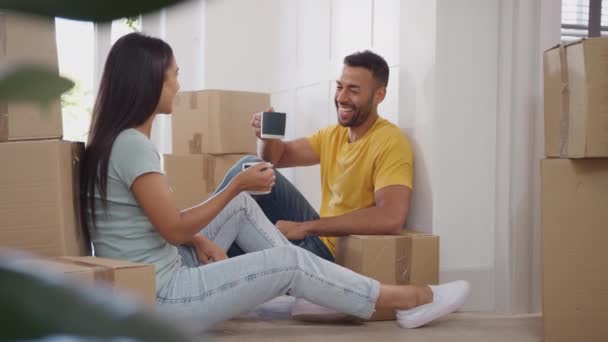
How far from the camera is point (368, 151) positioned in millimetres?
2896

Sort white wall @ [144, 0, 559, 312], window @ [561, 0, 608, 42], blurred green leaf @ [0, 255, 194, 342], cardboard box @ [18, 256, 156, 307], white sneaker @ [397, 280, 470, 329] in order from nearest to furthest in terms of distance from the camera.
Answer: blurred green leaf @ [0, 255, 194, 342], cardboard box @ [18, 256, 156, 307], white sneaker @ [397, 280, 470, 329], white wall @ [144, 0, 559, 312], window @ [561, 0, 608, 42]

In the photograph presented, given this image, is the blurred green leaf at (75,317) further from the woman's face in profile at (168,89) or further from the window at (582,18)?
the window at (582,18)

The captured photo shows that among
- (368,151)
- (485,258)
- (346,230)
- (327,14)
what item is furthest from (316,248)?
(327,14)

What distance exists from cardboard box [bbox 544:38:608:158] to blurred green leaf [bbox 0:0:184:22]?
2146 millimetres

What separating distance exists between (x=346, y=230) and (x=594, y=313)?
2.65 ft

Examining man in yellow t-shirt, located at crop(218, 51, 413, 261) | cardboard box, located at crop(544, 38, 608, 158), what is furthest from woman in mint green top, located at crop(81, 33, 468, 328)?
cardboard box, located at crop(544, 38, 608, 158)

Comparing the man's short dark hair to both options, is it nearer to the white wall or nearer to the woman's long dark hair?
the white wall

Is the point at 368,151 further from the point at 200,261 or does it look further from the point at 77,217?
the point at 77,217

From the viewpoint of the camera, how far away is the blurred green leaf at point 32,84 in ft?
0.42

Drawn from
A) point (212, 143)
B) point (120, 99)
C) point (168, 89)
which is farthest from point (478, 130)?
point (212, 143)

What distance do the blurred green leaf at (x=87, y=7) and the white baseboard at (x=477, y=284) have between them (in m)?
2.86

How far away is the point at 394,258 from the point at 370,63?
0.74 metres

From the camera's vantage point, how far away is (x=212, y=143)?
3.99 meters

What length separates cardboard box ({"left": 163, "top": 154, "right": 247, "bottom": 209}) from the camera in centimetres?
395
